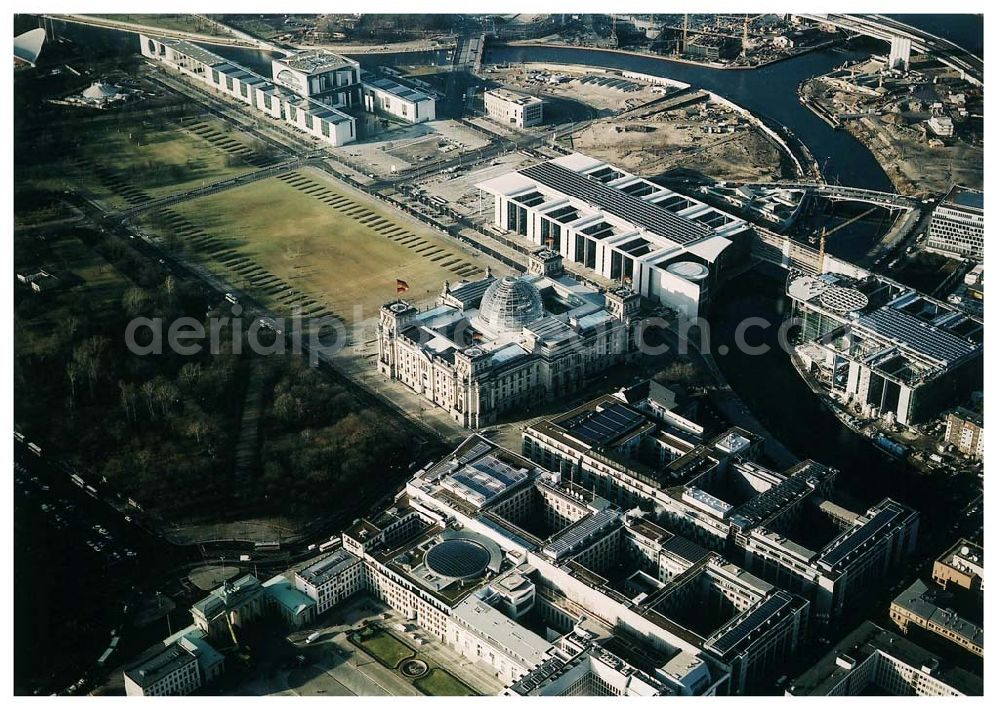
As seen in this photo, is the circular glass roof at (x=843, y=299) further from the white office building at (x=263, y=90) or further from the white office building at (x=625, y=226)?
the white office building at (x=263, y=90)

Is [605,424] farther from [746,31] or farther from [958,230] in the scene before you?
[746,31]

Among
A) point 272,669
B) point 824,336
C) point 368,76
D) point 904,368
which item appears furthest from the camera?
point 368,76

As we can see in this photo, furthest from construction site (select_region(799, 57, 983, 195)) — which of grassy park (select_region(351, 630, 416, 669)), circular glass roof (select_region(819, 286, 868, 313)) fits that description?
grassy park (select_region(351, 630, 416, 669))

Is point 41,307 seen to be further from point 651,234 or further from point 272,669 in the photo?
point 651,234

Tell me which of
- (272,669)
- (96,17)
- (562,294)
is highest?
(96,17)

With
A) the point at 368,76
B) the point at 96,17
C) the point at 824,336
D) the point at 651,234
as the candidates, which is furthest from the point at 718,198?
the point at 96,17
